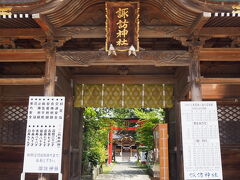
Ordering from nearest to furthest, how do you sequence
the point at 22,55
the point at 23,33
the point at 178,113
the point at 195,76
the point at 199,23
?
the point at 199,23 → the point at 195,76 → the point at 23,33 → the point at 22,55 → the point at 178,113

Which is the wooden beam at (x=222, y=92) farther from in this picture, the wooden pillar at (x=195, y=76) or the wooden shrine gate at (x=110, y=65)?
the wooden pillar at (x=195, y=76)

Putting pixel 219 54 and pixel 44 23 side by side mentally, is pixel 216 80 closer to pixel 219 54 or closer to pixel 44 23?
pixel 219 54

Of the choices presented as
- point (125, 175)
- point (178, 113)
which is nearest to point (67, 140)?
point (178, 113)

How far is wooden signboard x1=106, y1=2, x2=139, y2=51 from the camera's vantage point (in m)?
6.08

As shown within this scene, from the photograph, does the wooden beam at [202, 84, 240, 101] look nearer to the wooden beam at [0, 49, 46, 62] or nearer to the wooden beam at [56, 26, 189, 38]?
the wooden beam at [56, 26, 189, 38]

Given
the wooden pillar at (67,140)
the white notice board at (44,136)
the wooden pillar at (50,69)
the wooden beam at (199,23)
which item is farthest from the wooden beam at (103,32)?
the wooden pillar at (67,140)

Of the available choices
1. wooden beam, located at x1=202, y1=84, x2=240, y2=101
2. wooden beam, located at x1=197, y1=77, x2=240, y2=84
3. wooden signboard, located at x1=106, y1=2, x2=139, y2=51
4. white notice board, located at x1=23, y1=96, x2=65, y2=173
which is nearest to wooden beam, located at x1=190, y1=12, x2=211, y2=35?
wooden beam, located at x1=197, y1=77, x2=240, y2=84

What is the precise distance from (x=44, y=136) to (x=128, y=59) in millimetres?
2636

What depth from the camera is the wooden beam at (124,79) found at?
951 cm

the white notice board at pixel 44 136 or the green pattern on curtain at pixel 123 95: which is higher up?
the green pattern on curtain at pixel 123 95

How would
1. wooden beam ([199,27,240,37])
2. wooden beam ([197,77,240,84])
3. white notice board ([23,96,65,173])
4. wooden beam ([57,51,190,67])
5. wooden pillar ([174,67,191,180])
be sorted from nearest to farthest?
1. white notice board ([23,96,65,173])
2. wooden beam ([197,77,240,84])
3. wooden beam ([199,27,240,37])
4. wooden beam ([57,51,190,67])
5. wooden pillar ([174,67,191,180])

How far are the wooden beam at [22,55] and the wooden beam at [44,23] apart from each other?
0.59 metres

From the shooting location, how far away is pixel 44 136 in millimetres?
5844

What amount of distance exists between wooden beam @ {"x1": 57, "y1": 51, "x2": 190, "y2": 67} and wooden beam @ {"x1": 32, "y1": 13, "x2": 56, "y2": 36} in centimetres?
64
